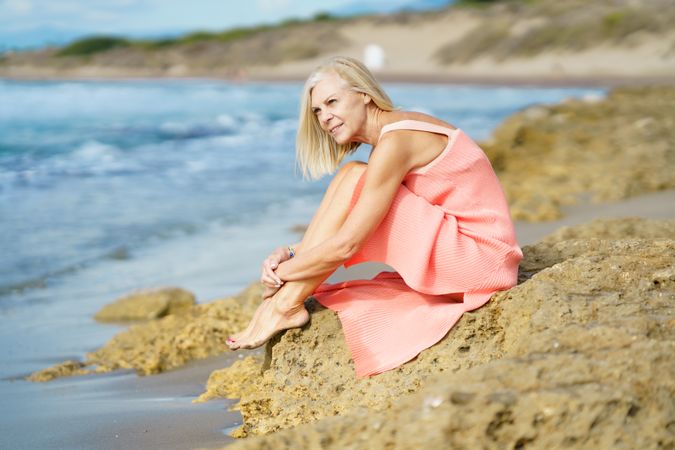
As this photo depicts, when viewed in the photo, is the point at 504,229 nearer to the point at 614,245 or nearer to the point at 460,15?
the point at 614,245

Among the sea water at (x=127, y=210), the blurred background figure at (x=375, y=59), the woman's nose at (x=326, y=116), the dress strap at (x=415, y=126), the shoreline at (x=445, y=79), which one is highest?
the woman's nose at (x=326, y=116)

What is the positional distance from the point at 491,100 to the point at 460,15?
2776 cm

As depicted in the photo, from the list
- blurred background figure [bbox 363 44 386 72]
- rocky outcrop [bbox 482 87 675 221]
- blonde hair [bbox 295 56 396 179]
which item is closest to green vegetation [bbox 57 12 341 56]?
blurred background figure [bbox 363 44 386 72]

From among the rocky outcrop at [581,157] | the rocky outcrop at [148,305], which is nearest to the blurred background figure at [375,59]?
the rocky outcrop at [581,157]

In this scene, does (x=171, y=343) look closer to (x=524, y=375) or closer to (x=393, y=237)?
(x=393, y=237)

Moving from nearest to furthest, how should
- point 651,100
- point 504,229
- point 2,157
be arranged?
point 504,229 → point 2,157 → point 651,100

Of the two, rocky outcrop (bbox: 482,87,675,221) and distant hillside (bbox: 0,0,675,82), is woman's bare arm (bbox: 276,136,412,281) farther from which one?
distant hillside (bbox: 0,0,675,82)

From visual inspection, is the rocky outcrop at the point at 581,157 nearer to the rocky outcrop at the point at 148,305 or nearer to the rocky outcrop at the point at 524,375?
the rocky outcrop at the point at 148,305

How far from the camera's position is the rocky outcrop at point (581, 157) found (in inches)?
338

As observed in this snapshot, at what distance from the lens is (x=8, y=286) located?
22.4ft

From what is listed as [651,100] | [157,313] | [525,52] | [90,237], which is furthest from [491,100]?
[157,313]

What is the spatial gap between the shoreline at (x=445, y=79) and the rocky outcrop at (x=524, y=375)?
27.7m

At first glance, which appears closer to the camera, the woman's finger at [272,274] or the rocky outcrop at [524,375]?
the rocky outcrop at [524,375]

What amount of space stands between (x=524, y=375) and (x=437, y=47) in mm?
51518
